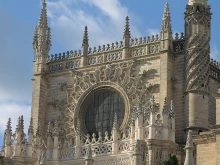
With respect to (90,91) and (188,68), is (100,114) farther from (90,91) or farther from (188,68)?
(188,68)

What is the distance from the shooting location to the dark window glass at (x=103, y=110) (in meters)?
37.0

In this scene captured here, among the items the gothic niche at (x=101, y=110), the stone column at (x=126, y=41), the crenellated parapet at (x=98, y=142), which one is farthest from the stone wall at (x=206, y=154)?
the stone column at (x=126, y=41)

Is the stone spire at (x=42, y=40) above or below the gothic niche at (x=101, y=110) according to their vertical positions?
above

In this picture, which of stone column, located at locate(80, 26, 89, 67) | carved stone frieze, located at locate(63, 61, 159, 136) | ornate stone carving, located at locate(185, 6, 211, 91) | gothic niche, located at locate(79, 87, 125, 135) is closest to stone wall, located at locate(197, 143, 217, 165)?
ornate stone carving, located at locate(185, 6, 211, 91)

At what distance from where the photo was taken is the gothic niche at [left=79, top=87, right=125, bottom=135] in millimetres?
36969

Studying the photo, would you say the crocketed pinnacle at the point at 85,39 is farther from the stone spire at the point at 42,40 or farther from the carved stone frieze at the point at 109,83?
the stone spire at the point at 42,40

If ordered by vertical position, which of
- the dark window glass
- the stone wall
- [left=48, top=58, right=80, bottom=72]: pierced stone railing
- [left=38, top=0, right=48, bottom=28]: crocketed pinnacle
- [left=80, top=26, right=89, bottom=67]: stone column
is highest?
[left=38, top=0, right=48, bottom=28]: crocketed pinnacle

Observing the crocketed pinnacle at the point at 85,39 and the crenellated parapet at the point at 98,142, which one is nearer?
the crenellated parapet at the point at 98,142

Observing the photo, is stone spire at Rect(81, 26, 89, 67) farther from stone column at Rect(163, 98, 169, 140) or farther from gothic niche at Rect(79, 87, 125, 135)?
stone column at Rect(163, 98, 169, 140)

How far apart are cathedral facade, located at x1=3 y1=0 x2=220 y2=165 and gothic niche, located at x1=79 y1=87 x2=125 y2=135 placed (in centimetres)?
5

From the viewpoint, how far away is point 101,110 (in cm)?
3759

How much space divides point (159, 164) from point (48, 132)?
7.68 m

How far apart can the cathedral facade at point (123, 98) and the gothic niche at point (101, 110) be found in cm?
5

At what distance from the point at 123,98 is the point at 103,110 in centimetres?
155
